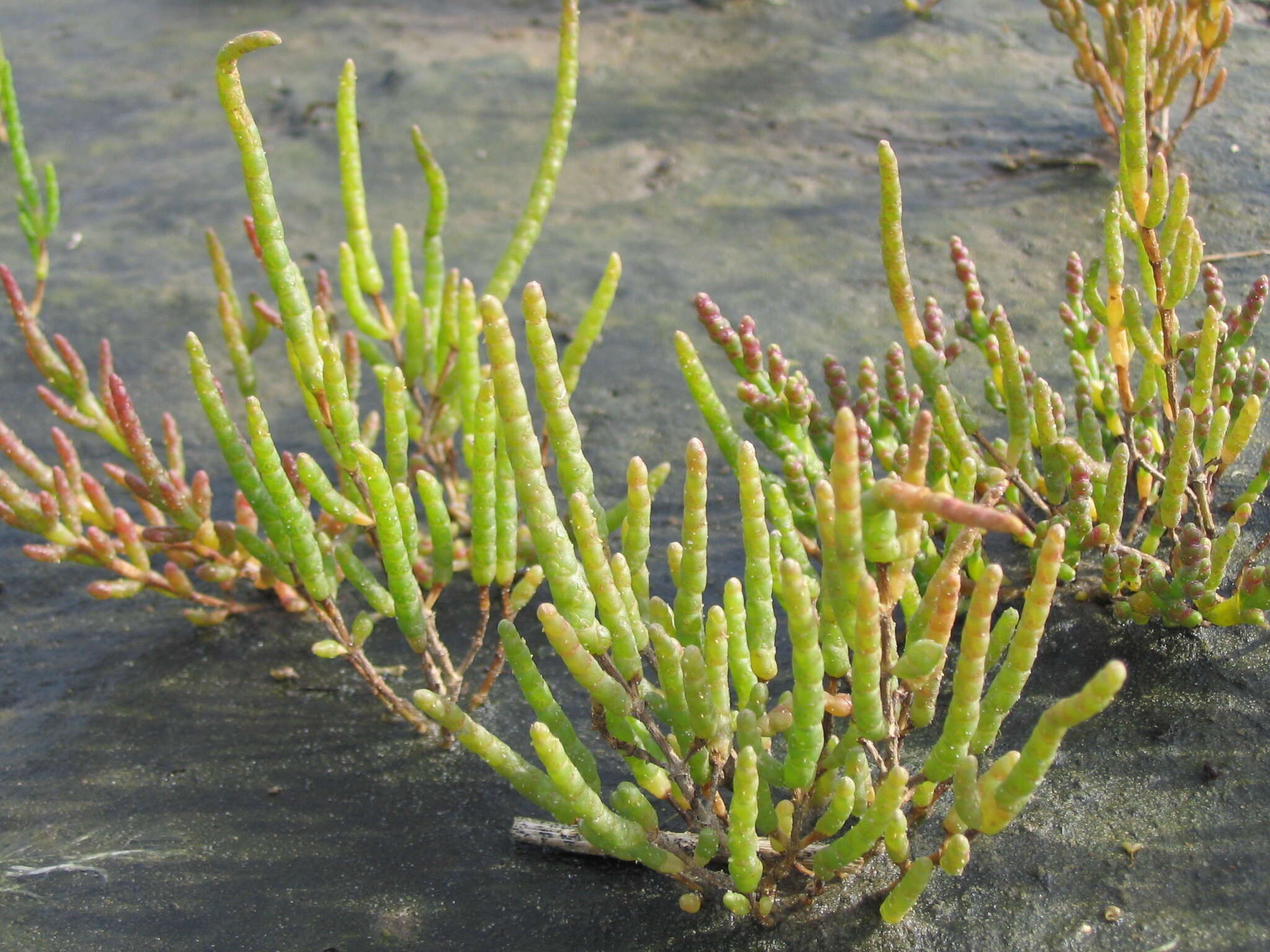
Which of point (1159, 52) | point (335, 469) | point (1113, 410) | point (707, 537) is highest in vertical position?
point (1159, 52)

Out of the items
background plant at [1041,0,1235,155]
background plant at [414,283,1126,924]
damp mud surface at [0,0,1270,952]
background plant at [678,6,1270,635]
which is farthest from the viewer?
background plant at [1041,0,1235,155]

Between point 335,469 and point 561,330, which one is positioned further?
point 561,330

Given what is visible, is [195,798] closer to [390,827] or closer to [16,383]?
[390,827]

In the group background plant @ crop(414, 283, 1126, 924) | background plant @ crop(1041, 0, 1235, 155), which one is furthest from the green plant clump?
background plant @ crop(1041, 0, 1235, 155)

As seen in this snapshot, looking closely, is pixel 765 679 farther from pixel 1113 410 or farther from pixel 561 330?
pixel 561 330

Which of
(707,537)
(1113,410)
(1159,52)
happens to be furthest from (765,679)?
(1159,52)

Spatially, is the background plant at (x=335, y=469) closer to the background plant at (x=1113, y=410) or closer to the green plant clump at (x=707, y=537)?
the green plant clump at (x=707, y=537)

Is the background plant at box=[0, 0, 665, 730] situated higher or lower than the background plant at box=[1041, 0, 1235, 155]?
lower

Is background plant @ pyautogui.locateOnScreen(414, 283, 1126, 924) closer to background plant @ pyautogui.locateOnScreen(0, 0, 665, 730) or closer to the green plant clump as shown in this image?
the green plant clump
